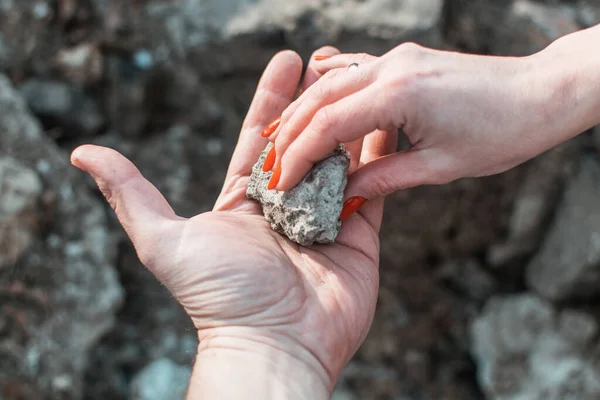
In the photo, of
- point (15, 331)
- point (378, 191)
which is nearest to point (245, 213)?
point (378, 191)

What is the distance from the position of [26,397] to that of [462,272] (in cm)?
278

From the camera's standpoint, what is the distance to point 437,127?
5.90 ft

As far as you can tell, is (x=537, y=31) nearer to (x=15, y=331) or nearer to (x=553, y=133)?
(x=553, y=133)

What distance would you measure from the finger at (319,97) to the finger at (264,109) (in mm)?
352

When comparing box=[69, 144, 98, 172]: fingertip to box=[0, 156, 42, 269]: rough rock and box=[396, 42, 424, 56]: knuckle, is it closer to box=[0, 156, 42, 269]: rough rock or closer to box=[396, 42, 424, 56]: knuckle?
box=[396, 42, 424, 56]: knuckle

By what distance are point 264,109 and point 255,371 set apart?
1.11 meters

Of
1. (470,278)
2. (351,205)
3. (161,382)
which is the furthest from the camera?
(470,278)

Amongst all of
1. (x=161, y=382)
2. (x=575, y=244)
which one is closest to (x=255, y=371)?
(x=161, y=382)

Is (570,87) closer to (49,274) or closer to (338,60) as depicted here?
(338,60)

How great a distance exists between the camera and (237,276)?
1811 millimetres

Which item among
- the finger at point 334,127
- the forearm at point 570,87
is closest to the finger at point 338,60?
the finger at point 334,127

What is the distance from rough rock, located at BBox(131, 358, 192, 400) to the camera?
329cm

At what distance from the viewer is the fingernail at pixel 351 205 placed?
2.09 m

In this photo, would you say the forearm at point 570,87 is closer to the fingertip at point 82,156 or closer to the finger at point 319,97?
the finger at point 319,97
